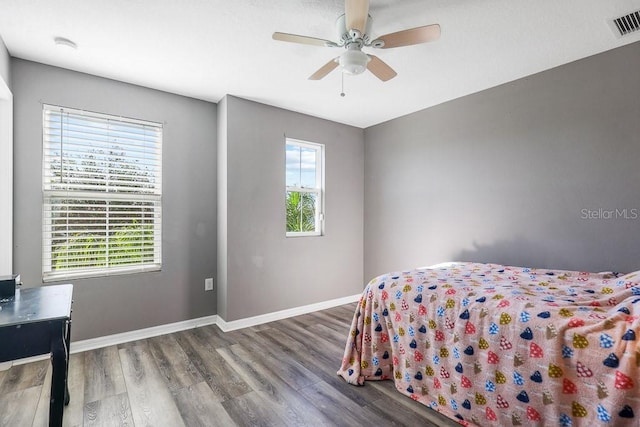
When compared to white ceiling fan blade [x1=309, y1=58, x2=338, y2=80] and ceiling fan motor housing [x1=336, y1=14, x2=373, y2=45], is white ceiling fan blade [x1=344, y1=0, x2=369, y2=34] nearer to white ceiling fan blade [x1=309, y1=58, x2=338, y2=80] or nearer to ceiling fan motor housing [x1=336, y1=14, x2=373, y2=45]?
ceiling fan motor housing [x1=336, y1=14, x2=373, y2=45]

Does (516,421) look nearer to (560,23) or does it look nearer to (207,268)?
(560,23)

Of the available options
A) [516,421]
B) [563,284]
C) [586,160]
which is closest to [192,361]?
Answer: [516,421]

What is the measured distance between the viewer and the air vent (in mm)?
2021

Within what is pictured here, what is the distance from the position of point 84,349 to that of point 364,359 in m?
2.43

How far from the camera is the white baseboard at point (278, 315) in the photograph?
3293 millimetres

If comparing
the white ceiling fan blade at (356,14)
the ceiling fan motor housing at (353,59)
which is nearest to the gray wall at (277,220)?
the ceiling fan motor housing at (353,59)

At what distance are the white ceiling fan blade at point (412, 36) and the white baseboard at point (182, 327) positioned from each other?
289cm

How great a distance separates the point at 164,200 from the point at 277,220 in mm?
1204

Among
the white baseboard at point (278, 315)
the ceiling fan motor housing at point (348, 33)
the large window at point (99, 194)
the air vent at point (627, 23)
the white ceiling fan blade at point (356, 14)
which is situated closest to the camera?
the white ceiling fan blade at point (356, 14)

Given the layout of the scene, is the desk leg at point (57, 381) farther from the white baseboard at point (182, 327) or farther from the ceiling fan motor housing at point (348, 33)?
the ceiling fan motor housing at point (348, 33)

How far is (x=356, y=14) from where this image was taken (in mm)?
1688

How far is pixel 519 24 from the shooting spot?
210cm

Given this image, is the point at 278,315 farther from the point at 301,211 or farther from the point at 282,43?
the point at 282,43

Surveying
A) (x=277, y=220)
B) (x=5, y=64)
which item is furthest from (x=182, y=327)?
(x=5, y=64)
